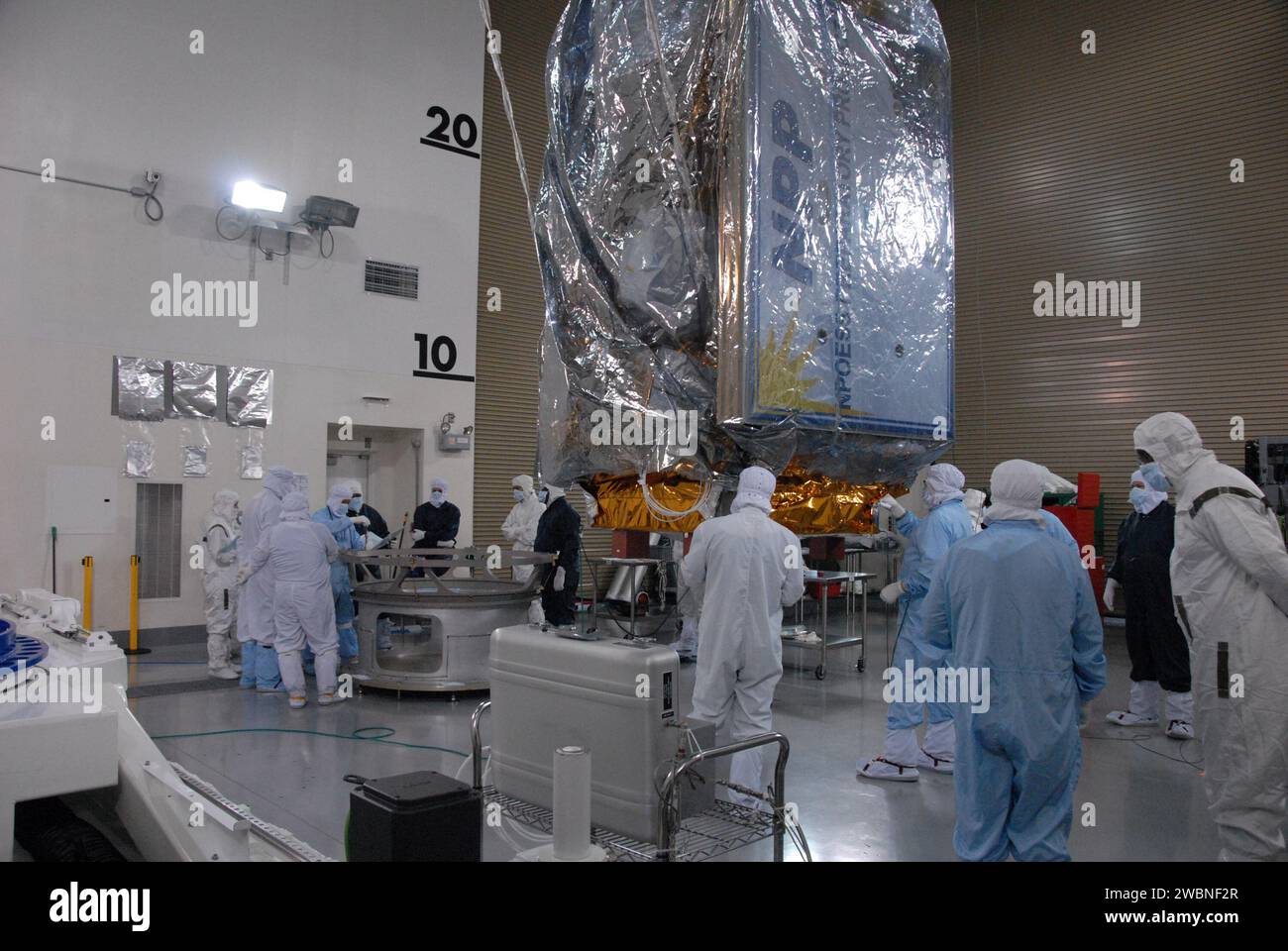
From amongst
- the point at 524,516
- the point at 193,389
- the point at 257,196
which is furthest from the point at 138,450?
the point at 524,516

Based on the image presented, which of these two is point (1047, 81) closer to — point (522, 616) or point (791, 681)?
point (791, 681)

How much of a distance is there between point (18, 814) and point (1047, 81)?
12.7 m

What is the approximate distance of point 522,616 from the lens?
6.88 meters

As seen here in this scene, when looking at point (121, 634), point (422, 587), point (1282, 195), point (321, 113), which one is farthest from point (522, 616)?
point (1282, 195)

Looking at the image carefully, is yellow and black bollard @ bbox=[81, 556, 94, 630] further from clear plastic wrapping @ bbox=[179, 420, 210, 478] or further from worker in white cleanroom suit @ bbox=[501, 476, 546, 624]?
worker in white cleanroom suit @ bbox=[501, 476, 546, 624]

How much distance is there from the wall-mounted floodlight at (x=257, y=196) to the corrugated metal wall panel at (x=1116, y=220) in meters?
8.31

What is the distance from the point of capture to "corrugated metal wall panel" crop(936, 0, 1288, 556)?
980 cm

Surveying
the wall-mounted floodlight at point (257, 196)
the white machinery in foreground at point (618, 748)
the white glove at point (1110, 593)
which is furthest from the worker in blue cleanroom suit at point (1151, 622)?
the wall-mounted floodlight at point (257, 196)

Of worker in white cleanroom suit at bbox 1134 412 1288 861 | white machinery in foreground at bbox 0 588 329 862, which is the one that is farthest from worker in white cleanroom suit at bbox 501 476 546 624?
white machinery in foreground at bbox 0 588 329 862

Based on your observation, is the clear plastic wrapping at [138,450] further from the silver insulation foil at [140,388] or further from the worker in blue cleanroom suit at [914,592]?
the worker in blue cleanroom suit at [914,592]

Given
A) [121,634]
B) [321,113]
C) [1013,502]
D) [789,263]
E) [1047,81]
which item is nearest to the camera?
[789,263]

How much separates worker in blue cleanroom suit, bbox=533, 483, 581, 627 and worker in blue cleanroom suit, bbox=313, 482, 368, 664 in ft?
5.42

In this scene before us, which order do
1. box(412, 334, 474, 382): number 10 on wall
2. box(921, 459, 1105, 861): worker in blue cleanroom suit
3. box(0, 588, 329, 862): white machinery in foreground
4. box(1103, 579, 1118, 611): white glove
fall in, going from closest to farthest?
box(0, 588, 329, 862): white machinery in foreground
box(921, 459, 1105, 861): worker in blue cleanroom suit
box(1103, 579, 1118, 611): white glove
box(412, 334, 474, 382): number 10 on wall

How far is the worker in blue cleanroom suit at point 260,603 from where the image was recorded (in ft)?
21.9
